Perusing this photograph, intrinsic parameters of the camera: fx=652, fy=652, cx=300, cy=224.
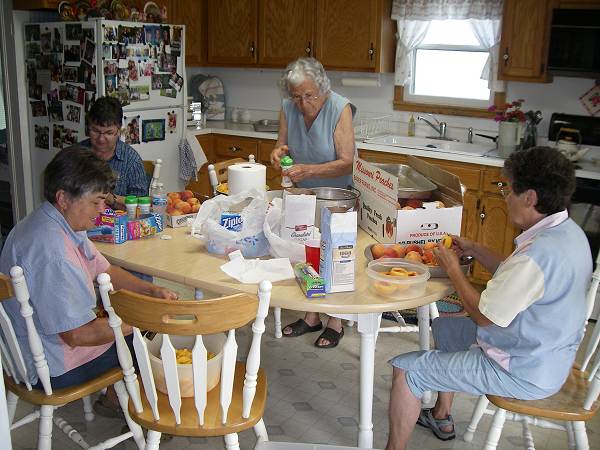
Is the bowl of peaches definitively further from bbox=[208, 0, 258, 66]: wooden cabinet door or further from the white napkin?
bbox=[208, 0, 258, 66]: wooden cabinet door

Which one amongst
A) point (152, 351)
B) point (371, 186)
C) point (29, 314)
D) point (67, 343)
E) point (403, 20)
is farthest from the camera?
point (403, 20)

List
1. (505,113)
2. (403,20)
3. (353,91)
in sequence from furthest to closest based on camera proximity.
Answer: (353,91), (403,20), (505,113)

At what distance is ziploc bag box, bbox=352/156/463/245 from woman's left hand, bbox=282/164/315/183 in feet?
1.28

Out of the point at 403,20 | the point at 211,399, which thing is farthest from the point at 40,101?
the point at 211,399

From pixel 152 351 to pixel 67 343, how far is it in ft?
0.85

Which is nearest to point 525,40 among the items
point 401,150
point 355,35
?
point 401,150

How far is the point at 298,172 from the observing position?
289cm

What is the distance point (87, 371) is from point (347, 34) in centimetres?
328

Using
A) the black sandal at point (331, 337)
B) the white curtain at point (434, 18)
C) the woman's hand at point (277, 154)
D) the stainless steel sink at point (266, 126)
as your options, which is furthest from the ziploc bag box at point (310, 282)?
the stainless steel sink at point (266, 126)

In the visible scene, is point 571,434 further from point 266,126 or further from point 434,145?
point 266,126

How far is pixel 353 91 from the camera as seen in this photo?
498 centimetres

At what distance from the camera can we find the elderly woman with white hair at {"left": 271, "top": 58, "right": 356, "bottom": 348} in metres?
3.08

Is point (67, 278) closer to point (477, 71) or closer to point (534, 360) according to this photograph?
point (534, 360)

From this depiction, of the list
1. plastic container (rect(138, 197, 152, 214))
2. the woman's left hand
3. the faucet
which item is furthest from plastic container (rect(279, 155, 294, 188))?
the faucet
